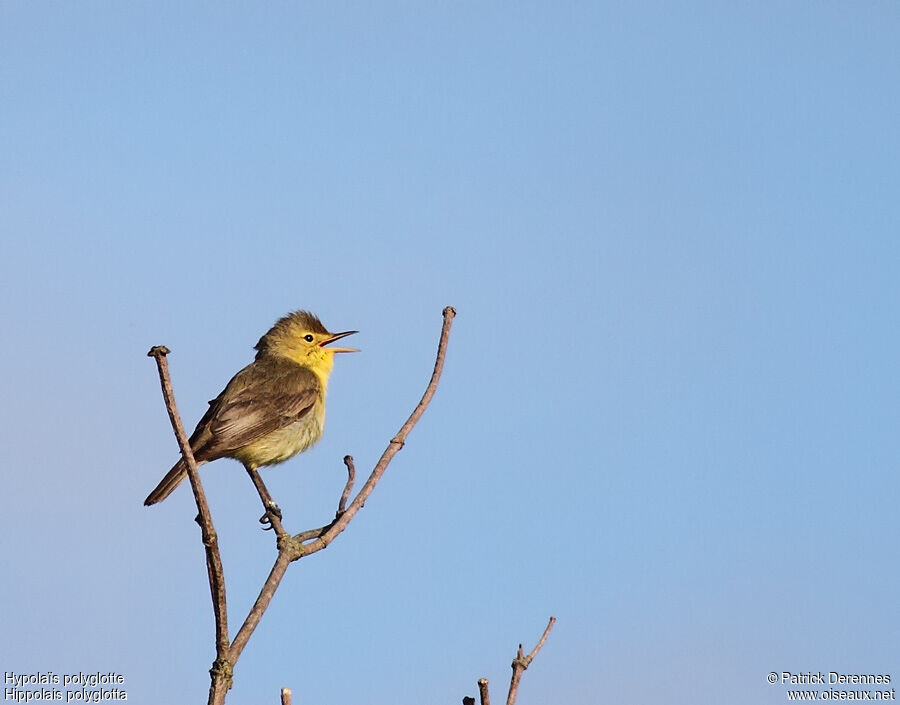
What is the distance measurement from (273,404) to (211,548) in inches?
222

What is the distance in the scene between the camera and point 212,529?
4809mm

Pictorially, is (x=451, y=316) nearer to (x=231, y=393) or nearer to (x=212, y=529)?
(x=212, y=529)

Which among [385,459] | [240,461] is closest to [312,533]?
[385,459]

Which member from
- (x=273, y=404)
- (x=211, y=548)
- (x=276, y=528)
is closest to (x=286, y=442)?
(x=273, y=404)

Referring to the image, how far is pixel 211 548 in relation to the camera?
4.77 meters

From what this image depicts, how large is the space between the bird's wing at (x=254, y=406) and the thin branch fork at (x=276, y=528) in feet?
11.9

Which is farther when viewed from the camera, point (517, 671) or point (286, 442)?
point (286, 442)

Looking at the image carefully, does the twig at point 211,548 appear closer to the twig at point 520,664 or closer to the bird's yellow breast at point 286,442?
the twig at point 520,664

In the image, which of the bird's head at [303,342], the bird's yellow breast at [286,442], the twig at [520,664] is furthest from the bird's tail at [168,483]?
the twig at [520,664]

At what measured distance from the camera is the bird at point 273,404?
9555 mm

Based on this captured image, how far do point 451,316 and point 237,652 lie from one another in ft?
6.74

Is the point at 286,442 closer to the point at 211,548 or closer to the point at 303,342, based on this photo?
the point at 303,342

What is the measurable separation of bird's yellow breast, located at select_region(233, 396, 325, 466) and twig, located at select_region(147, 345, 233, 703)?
5.20 meters

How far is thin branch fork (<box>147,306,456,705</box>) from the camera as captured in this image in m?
4.47
